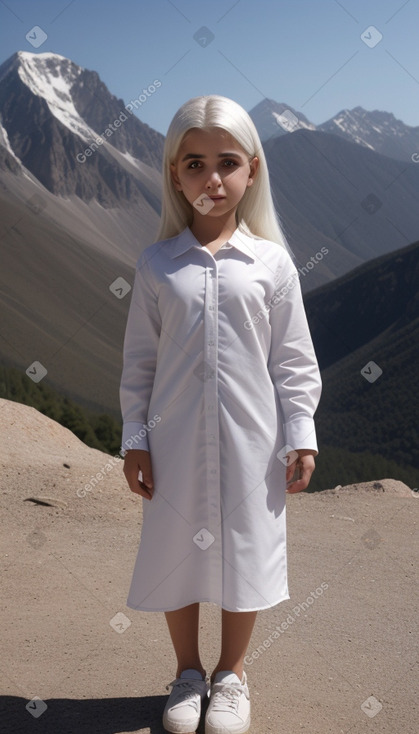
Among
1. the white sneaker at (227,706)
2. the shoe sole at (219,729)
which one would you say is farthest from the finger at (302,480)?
the shoe sole at (219,729)

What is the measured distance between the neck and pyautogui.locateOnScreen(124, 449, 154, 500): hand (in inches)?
28.4

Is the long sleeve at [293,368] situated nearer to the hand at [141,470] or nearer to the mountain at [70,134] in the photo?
the hand at [141,470]

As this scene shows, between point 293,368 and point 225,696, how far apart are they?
3.53ft

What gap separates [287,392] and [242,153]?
0.77m

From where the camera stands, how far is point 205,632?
12.0 feet

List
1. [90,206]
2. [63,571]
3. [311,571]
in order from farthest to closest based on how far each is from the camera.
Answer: [90,206] → [311,571] → [63,571]

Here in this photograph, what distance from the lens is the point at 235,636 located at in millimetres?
2531

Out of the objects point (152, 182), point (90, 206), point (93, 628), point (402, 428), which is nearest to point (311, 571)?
point (93, 628)

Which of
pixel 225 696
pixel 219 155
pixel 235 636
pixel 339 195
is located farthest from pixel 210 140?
pixel 339 195

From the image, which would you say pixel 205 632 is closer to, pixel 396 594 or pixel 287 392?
Answer: pixel 396 594

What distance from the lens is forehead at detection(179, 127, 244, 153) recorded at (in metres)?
2.40

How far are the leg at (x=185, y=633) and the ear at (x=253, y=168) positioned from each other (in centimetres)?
141

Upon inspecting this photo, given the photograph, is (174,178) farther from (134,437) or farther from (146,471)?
(146,471)

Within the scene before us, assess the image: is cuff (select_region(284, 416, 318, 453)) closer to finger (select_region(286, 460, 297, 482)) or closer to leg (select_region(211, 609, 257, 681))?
finger (select_region(286, 460, 297, 482))
